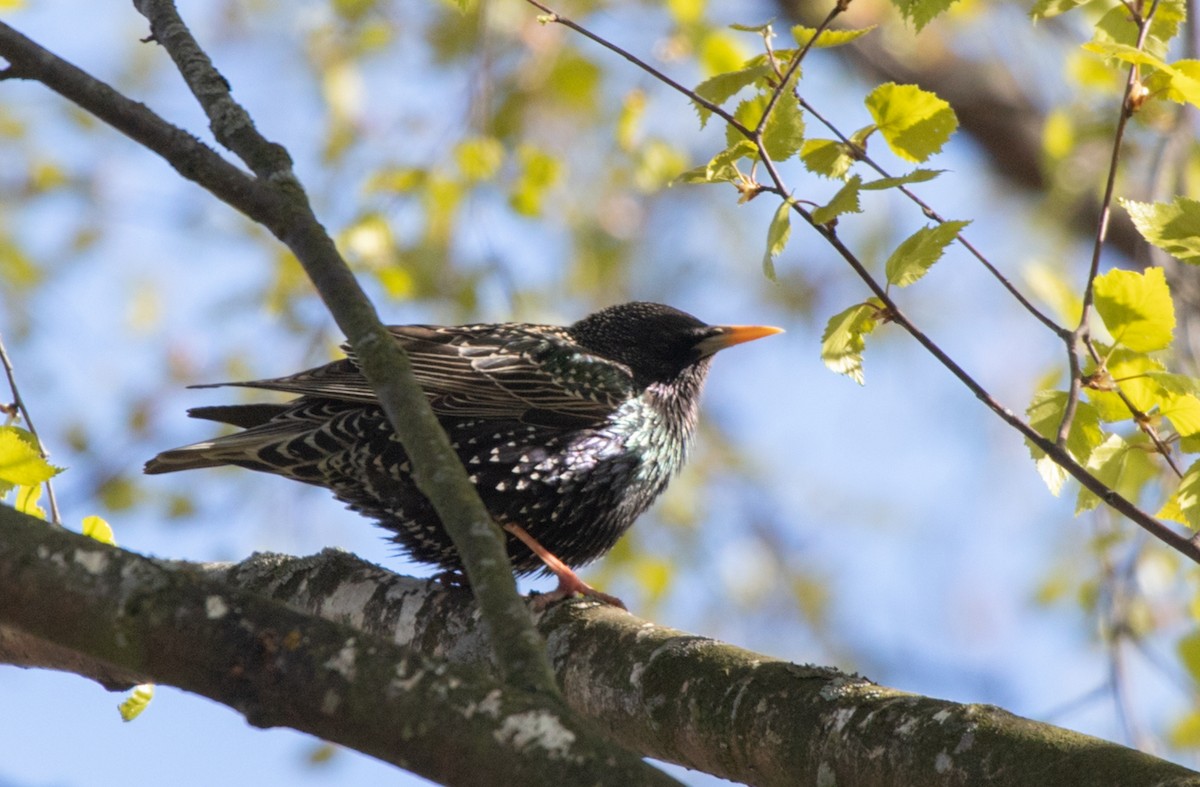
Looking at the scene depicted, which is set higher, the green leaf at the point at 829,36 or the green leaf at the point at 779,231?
the green leaf at the point at 829,36

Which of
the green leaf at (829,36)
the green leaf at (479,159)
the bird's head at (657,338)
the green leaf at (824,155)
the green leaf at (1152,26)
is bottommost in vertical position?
the green leaf at (824,155)

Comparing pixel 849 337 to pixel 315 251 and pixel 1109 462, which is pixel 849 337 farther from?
pixel 315 251

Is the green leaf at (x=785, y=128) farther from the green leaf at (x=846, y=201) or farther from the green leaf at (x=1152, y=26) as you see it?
the green leaf at (x=1152, y=26)

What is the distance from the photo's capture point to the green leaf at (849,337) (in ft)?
6.34

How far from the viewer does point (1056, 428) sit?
189cm

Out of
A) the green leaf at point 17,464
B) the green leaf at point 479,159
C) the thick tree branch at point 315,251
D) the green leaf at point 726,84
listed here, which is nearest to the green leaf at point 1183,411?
the green leaf at point 726,84

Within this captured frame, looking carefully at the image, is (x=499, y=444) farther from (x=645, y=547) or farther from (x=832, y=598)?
(x=832, y=598)

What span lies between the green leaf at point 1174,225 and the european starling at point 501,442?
1.65 meters

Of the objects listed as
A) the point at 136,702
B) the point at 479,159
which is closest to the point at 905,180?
the point at 136,702

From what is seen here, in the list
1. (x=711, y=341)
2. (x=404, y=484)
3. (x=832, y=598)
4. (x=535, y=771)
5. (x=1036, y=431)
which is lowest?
(x=535, y=771)

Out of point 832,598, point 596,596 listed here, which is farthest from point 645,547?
point 596,596

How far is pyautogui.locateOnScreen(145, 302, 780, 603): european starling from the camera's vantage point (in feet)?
Answer: 10.5

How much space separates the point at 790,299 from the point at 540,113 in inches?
77.1

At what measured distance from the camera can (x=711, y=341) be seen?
382 centimetres
